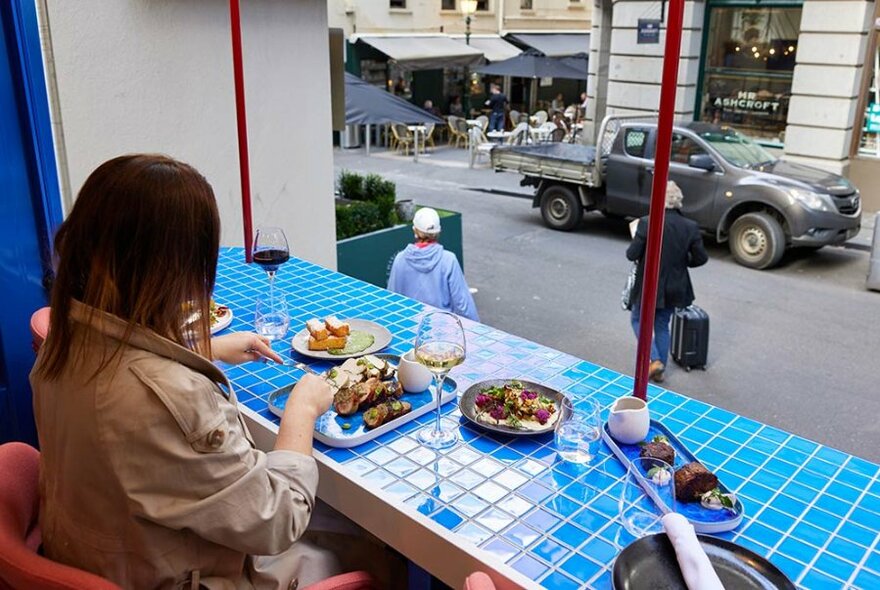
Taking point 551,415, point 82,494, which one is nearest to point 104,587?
point 82,494

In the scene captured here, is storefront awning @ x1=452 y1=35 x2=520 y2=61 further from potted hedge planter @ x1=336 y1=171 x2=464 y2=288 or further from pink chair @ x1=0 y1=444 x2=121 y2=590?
pink chair @ x1=0 y1=444 x2=121 y2=590

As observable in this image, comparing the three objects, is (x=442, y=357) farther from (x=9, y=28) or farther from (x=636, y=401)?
(x=9, y=28)

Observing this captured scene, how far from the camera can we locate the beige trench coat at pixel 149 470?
1707mm

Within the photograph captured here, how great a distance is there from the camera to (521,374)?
2854mm

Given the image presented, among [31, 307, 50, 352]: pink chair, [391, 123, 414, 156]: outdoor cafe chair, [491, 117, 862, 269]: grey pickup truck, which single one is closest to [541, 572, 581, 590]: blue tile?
[31, 307, 50, 352]: pink chair

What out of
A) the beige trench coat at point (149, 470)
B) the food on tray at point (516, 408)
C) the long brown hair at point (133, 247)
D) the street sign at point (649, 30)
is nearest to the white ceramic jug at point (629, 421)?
the food on tray at point (516, 408)

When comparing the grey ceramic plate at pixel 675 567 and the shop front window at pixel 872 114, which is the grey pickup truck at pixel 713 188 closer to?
the shop front window at pixel 872 114

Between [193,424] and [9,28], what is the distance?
2.74 metres

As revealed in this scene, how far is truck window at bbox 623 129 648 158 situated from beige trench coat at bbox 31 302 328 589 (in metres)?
10.6

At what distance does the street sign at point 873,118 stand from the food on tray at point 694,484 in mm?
13702

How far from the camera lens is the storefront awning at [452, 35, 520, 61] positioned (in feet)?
80.6

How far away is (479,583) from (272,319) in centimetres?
178

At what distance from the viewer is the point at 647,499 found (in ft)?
6.75

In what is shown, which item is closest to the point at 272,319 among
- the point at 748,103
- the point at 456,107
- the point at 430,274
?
the point at 430,274
